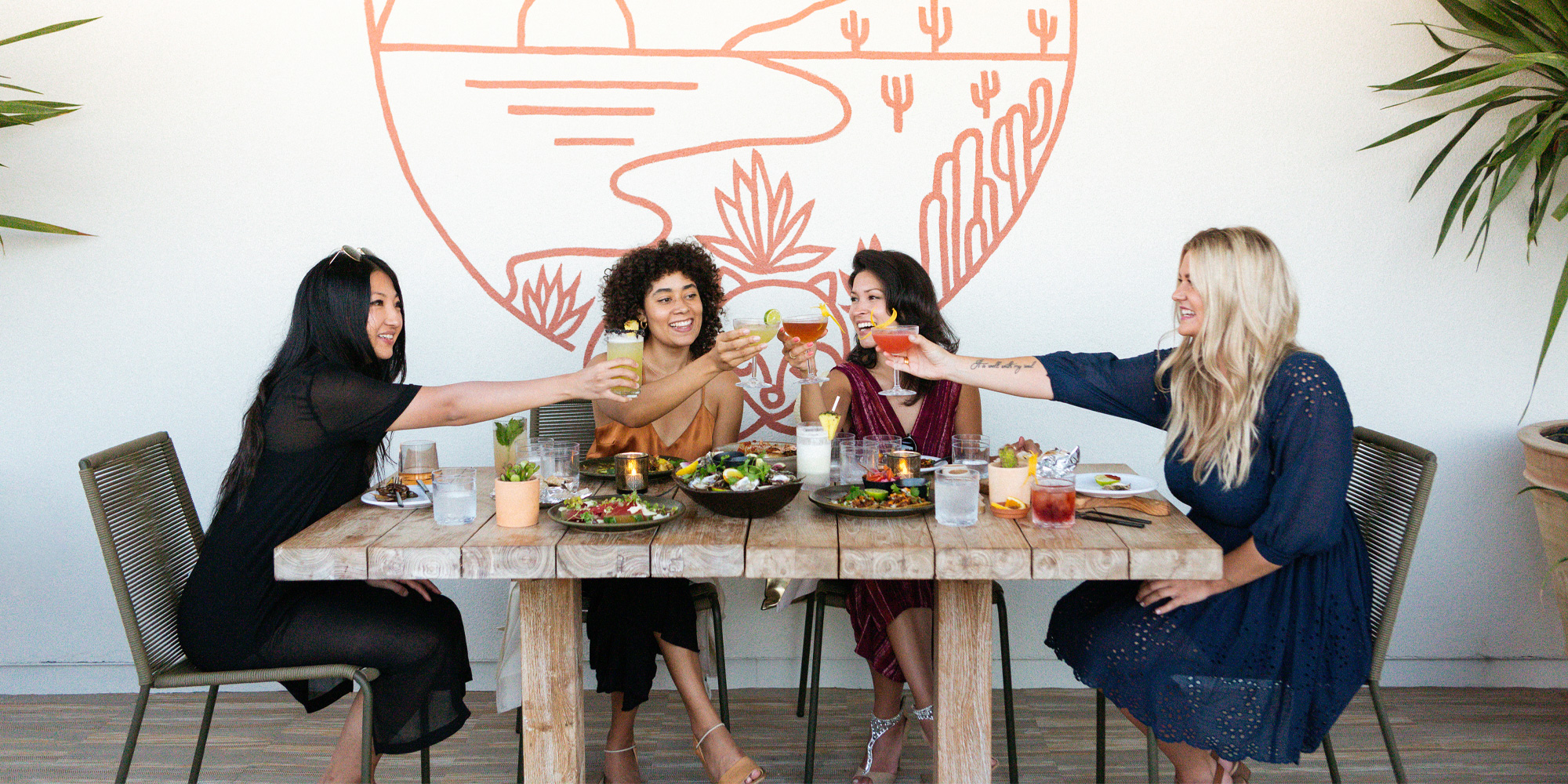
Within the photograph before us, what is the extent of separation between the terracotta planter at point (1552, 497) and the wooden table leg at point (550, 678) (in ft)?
8.04

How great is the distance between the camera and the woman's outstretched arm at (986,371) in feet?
8.04

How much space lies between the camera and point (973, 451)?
2473mm

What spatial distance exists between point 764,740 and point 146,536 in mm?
1634

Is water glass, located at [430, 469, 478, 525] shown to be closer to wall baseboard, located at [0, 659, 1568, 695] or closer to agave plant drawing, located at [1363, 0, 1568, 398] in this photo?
wall baseboard, located at [0, 659, 1568, 695]

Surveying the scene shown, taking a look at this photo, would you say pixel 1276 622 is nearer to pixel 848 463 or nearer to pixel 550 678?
pixel 848 463

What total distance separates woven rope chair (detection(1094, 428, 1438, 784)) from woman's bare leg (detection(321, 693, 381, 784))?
1629mm

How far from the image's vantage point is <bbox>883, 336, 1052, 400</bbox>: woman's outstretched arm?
2449 millimetres

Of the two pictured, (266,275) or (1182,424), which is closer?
(1182,424)

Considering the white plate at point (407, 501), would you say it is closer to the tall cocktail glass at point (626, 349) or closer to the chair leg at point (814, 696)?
the tall cocktail glass at point (626, 349)

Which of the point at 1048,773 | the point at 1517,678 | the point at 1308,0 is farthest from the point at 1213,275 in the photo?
the point at 1517,678

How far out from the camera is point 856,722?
3125mm

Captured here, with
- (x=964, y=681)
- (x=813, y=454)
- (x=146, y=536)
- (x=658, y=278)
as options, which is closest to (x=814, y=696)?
(x=964, y=681)

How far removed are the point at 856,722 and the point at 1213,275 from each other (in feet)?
5.54

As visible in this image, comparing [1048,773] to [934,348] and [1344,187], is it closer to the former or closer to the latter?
[934,348]
